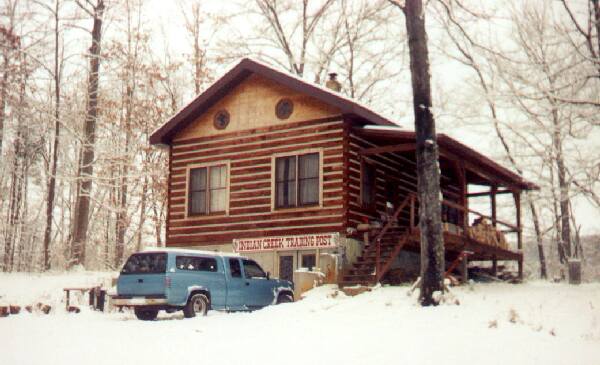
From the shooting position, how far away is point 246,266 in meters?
18.8

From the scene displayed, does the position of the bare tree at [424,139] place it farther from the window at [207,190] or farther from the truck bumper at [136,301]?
the window at [207,190]

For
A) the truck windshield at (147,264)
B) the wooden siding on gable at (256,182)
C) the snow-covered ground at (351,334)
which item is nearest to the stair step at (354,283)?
the wooden siding on gable at (256,182)

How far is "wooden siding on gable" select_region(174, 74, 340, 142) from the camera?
22719 millimetres

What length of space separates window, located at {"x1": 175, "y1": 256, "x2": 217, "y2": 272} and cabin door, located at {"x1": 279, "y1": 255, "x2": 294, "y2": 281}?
192 inches

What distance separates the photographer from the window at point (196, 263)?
1692 cm

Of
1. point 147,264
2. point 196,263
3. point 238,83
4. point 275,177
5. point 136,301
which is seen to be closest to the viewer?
point 136,301

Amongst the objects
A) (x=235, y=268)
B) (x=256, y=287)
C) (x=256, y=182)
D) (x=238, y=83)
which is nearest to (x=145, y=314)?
(x=235, y=268)

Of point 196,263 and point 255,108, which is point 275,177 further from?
point 196,263

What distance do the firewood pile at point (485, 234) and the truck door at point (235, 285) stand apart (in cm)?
799

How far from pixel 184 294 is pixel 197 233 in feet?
26.1

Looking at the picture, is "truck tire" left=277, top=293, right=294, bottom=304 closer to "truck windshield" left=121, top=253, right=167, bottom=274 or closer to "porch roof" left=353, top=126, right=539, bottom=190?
"truck windshield" left=121, top=253, right=167, bottom=274

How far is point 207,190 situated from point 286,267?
172 inches

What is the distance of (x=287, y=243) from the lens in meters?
22.1

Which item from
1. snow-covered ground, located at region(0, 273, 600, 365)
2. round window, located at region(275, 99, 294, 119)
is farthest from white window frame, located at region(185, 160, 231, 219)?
snow-covered ground, located at region(0, 273, 600, 365)
